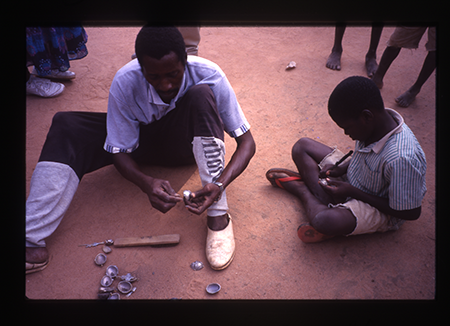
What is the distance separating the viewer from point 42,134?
317 cm

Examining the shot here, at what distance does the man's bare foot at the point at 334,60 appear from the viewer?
4.02m

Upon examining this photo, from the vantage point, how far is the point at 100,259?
2146mm

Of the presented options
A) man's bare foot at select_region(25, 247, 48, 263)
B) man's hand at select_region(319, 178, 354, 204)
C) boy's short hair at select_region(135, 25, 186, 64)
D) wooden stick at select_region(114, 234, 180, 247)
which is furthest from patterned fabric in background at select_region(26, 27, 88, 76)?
man's hand at select_region(319, 178, 354, 204)

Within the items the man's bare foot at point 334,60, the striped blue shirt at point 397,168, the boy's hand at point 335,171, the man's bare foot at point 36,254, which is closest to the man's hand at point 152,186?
the man's bare foot at point 36,254

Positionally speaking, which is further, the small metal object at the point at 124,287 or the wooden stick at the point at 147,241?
the wooden stick at the point at 147,241

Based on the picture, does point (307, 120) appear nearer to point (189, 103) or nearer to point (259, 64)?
point (259, 64)

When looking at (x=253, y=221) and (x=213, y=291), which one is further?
(x=253, y=221)

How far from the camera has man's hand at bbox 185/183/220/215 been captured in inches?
81.6

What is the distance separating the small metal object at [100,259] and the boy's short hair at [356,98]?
1.82 m

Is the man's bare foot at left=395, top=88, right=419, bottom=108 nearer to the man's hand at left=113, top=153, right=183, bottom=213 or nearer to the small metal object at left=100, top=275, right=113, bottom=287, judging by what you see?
the man's hand at left=113, top=153, right=183, bottom=213

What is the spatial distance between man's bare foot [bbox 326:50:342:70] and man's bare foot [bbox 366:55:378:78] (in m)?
0.35

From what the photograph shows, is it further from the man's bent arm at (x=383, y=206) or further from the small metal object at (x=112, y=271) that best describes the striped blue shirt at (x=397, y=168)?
the small metal object at (x=112, y=271)
